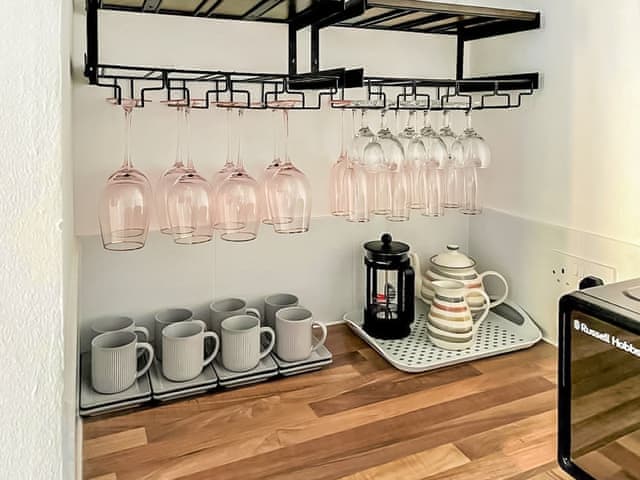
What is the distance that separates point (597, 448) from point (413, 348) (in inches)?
23.8

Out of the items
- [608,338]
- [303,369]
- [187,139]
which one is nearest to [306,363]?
[303,369]

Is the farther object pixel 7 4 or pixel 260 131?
pixel 260 131

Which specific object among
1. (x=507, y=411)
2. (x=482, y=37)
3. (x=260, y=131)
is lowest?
(x=507, y=411)

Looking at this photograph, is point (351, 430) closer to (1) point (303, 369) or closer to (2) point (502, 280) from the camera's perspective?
(1) point (303, 369)

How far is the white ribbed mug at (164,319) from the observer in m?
1.29

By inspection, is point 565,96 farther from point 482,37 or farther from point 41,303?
point 41,303

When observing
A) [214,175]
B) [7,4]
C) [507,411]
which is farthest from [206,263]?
[7,4]

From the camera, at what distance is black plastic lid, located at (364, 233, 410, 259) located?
1.39m

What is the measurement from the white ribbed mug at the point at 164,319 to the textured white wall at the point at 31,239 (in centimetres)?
83

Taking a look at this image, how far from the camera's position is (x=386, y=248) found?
141cm

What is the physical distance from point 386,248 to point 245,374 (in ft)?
1.50

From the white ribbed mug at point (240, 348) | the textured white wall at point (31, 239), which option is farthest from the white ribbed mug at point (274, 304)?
the textured white wall at point (31, 239)

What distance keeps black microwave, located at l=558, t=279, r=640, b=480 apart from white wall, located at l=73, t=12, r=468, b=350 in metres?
0.79

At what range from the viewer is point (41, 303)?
457mm
